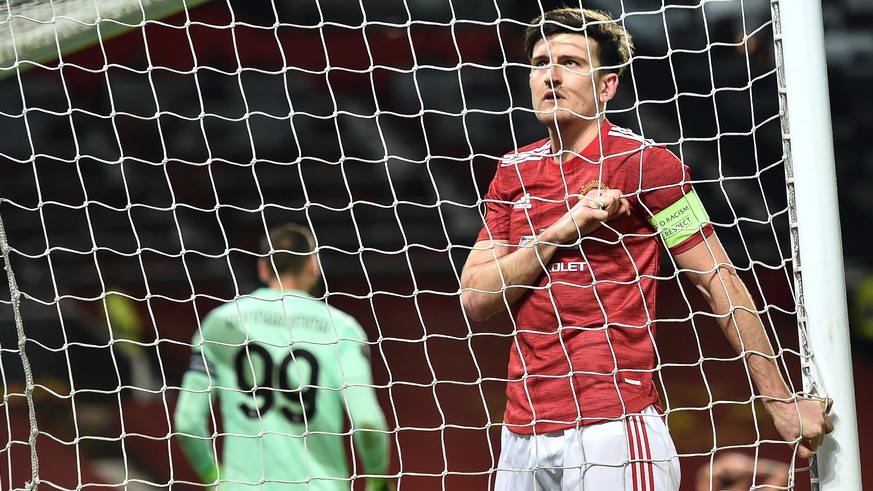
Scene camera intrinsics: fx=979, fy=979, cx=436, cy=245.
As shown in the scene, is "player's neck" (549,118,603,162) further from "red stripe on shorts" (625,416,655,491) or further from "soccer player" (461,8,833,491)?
"red stripe on shorts" (625,416,655,491)

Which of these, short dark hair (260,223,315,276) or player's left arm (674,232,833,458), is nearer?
player's left arm (674,232,833,458)

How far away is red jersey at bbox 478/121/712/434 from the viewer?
153 cm

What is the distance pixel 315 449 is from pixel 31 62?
96 centimetres

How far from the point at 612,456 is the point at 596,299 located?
0.24 metres

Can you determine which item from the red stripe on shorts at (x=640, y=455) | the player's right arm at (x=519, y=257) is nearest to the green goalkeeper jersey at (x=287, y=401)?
the player's right arm at (x=519, y=257)

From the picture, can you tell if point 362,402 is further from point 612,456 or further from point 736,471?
point 736,471

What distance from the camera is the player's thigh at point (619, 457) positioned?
1.51 m

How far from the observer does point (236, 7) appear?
2.84 metres

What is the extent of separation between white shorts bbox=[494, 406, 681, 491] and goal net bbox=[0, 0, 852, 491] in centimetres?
124

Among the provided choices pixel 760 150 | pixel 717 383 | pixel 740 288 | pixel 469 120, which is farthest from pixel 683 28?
pixel 740 288

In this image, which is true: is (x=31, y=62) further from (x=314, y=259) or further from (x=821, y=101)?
(x=821, y=101)

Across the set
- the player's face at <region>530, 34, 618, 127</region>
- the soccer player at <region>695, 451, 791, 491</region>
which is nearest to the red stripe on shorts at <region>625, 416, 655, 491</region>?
the player's face at <region>530, 34, 618, 127</region>

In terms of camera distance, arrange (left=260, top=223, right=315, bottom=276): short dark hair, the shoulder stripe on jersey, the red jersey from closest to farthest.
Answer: the red jersey → the shoulder stripe on jersey → (left=260, top=223, right=315, bottom=276): short dark hair

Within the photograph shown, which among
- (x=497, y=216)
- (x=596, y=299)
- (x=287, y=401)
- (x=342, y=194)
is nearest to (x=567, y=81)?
(x=497, y=216)
